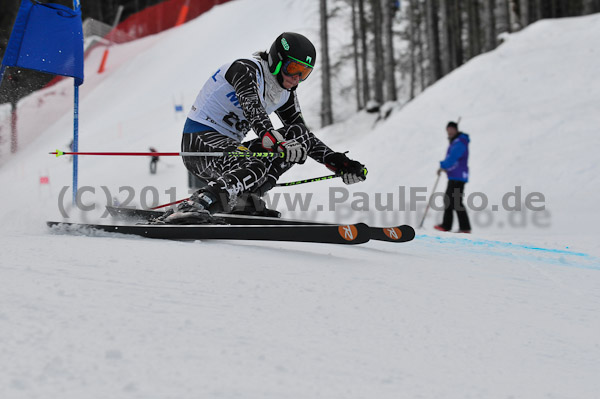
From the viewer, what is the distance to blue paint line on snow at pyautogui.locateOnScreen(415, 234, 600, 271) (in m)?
3.89

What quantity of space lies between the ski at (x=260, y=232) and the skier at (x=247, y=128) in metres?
0.11

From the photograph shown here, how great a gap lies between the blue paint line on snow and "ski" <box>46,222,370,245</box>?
1555mm

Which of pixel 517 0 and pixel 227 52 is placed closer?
pixel 517 0

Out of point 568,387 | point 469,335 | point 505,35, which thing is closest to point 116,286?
point 469,335

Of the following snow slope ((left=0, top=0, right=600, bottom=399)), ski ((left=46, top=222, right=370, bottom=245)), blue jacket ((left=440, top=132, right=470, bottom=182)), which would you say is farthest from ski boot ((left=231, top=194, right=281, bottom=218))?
blue jacket ((left=440, top=132, right=470, bottom=182))

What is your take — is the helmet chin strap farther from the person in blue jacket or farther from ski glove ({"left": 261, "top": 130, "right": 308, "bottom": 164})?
the person in blue jacket

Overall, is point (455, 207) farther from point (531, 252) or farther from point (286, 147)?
point (286, 147)

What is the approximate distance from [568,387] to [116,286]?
152cm

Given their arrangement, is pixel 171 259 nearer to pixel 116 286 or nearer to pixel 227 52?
pixel 116 286

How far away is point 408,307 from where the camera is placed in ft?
6.97

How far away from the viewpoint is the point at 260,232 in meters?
3.20

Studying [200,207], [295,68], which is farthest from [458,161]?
[200,207]

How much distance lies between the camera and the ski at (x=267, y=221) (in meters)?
3.73

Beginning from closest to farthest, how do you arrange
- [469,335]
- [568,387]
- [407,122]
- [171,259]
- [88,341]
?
[88,341] < [568,387] < [469,335] < [171,259] < [407,122]
